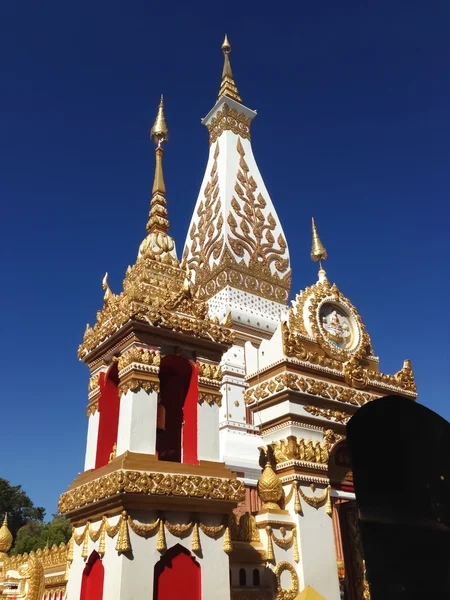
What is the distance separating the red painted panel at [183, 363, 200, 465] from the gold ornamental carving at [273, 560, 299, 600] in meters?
2.84

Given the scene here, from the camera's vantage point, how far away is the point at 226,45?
24797 mm

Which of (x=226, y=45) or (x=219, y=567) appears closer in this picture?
(x=219, y=567)

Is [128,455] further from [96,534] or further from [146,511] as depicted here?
[96,534]

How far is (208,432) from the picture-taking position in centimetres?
1053

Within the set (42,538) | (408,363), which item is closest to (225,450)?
(408,363)

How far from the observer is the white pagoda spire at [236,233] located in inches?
701

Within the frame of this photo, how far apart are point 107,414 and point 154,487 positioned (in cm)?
259

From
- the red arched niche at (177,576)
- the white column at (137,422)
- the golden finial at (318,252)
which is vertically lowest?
the red arched niche at (177,576)

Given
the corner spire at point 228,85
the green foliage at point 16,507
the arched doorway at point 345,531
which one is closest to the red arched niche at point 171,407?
the arched doorway at point 345,531

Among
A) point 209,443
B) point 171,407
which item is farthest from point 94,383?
point 209,443

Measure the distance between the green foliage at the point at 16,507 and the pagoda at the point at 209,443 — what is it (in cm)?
4242

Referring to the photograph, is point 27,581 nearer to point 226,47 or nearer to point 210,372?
point 210,372

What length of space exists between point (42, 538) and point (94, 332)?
110ft

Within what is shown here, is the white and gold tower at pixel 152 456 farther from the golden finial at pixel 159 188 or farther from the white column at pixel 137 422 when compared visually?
the golden finial at pixel 159 188
